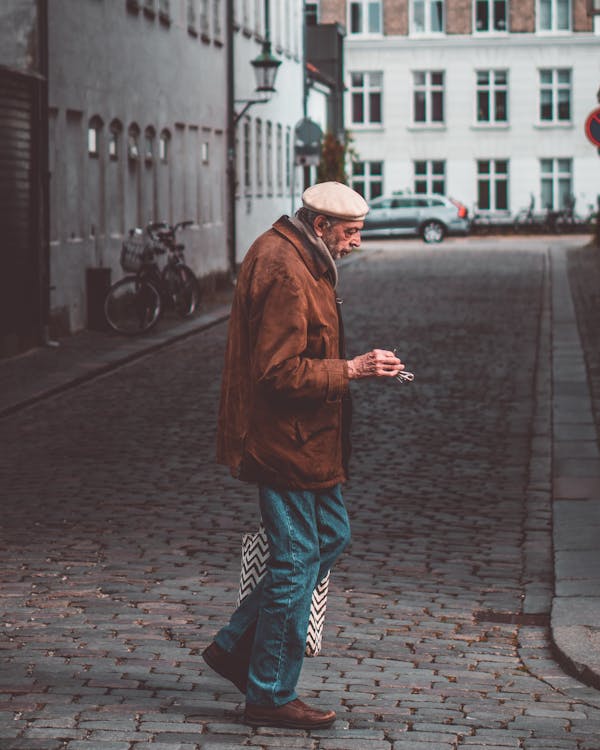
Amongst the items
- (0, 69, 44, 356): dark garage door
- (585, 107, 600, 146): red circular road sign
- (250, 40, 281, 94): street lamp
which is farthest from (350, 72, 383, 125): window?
(0, 69, 44, 356): dark garage door

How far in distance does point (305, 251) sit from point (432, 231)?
171 feet

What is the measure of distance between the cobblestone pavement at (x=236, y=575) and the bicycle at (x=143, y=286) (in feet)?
16.2

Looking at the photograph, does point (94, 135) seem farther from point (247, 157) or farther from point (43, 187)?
point (247, 157)

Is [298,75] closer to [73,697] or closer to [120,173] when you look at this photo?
[120,173]

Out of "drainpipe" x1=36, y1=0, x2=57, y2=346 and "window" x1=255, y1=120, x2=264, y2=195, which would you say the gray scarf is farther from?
"window" x1=255, y1=120, x2=264, y2=195

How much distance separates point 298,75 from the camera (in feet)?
158

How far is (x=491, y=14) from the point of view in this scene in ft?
226

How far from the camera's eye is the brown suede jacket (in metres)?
5.20

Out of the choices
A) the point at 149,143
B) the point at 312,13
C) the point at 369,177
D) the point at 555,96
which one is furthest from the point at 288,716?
the point at 312,13

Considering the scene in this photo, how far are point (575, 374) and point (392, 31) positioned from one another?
5363 cm

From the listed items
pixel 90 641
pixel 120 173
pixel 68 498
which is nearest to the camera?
pixel 90 641

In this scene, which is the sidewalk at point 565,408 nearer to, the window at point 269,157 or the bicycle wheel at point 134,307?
the bicycle wheel at point 134,307

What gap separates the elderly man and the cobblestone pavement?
0.94ft

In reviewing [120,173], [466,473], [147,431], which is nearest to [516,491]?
[466,473]
